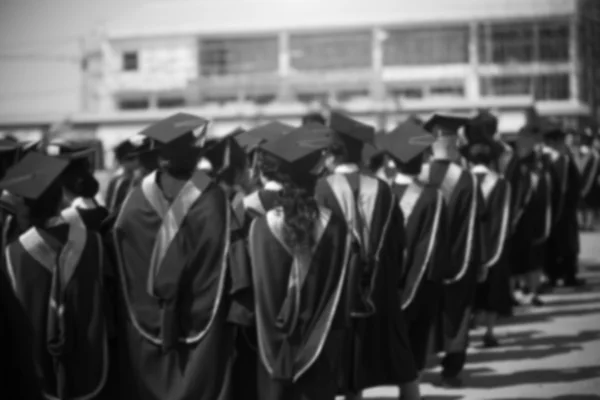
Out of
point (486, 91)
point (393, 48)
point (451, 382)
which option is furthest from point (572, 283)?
point (393, 48)

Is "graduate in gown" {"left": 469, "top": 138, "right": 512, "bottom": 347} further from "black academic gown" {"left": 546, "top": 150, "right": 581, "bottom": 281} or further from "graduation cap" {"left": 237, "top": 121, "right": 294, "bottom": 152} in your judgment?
"black academic gown" {"left": 546, "top": 150, "right": 581, "bottom": 281}

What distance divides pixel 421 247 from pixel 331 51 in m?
70.8

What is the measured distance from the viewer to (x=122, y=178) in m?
12.3

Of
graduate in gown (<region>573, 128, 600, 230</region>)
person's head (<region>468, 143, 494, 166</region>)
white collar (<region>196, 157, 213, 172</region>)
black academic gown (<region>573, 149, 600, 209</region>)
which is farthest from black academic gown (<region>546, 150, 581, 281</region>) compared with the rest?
white collar (<region>196, 157, 213, 172</region>)

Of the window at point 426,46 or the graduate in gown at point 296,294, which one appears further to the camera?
the window at point 426,46

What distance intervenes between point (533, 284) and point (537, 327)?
1.97 m

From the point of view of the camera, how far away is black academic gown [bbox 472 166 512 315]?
10578 millimetres

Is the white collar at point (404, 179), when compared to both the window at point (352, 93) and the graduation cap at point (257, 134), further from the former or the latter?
the window at point (352, 93)

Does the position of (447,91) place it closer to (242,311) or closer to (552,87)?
(552,87)

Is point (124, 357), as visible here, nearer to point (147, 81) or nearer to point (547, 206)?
point (547, 206)

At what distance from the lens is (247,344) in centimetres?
639

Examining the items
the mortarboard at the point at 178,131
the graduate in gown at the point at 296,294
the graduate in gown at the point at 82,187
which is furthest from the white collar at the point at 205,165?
the graduate in gown at the point at 296,294

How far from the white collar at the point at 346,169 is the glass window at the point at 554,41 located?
67.7m

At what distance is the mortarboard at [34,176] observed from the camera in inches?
238
